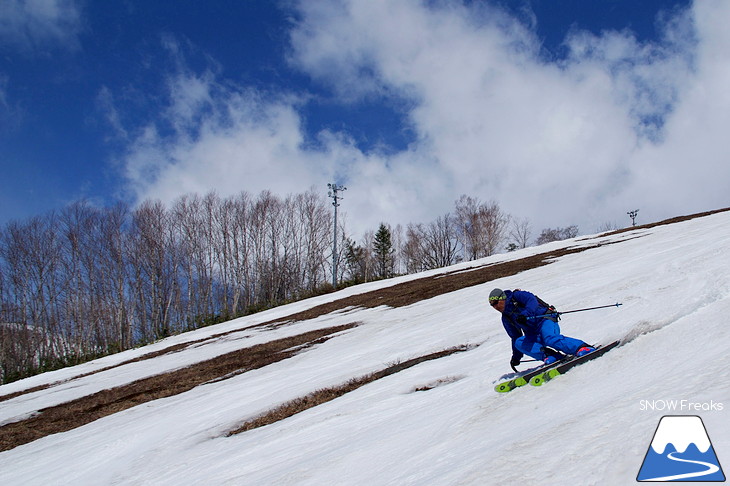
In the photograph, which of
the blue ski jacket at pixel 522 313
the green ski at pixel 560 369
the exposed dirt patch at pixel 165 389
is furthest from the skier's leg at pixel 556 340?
the exposed dirt patch at pixel 165 389

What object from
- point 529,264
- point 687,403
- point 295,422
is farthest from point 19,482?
point 529,264

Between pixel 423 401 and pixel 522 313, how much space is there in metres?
2.34

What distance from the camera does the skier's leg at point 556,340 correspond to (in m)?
6.11

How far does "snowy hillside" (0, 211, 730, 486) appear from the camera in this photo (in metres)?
3.73

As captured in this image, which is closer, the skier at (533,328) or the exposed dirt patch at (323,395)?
the skier at (533,328)

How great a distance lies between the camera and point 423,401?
7.28 m

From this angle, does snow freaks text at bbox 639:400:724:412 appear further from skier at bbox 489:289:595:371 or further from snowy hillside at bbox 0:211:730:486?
skier at bbox 489:289:595:371

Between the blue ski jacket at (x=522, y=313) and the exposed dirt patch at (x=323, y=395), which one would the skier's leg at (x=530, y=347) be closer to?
the blue ski jacket at (x=522, y=313)

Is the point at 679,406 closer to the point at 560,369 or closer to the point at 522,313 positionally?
the point at 560,369

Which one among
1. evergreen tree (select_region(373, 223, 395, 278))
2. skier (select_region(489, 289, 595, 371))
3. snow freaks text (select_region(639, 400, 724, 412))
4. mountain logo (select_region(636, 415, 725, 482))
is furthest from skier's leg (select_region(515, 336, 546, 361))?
evergreen tree (select_region(373, 223, 395, 278))

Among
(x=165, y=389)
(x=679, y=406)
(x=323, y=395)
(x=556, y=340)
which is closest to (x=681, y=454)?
(x=679, y=406)

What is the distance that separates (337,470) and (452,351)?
585cm

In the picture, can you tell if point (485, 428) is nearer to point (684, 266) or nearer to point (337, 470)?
point (337, 470)

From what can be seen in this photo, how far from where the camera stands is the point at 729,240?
1548cm
